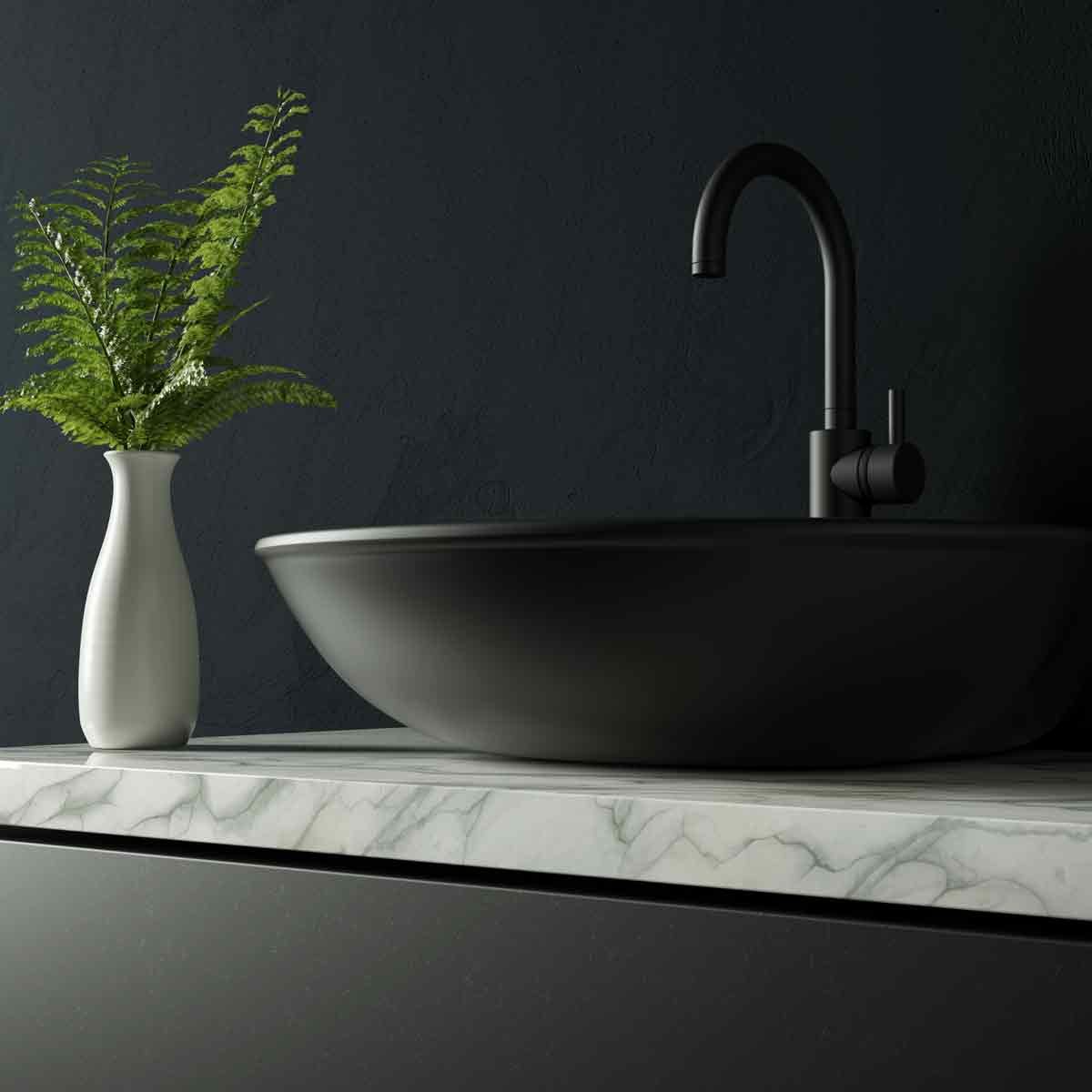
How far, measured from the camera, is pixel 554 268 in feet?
4.78

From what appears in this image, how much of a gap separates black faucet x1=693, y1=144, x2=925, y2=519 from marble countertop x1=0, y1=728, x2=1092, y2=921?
196mm

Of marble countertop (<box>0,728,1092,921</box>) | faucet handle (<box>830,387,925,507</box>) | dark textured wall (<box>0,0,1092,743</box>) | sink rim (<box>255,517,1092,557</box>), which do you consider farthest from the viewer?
dark textured wall (<box>0,0,1092,743</box>)

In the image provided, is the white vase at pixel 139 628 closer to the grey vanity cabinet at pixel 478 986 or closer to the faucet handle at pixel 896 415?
the grey vanity cabinet at pixel 478 986

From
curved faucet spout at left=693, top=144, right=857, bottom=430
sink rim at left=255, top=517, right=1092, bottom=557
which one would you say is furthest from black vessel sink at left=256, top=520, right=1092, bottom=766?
curved faucet spout at left=693, top=144, right=857, bottom=430

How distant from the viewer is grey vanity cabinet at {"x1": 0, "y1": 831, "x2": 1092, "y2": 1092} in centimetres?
73

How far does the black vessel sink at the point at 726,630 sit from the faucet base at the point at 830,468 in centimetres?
20

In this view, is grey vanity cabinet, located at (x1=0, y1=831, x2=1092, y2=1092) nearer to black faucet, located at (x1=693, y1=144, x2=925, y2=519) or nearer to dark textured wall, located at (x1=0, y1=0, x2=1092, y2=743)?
black faucet, located at (x1=693, y1=144, x2=925, y2=519)

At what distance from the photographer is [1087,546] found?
0.97 metres

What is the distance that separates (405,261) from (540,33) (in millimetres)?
233

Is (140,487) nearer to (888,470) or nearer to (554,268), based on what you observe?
(554,268)

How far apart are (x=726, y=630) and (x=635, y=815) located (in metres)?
0.13

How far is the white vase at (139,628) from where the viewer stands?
1.21 m

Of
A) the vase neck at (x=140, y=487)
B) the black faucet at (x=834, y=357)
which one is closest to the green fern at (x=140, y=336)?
the vase neck at (x=140, y=487)

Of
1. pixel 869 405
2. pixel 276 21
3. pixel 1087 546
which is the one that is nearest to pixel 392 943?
pixel 1087 546
